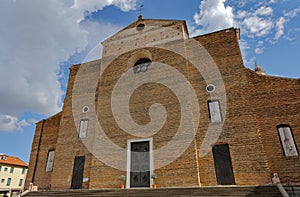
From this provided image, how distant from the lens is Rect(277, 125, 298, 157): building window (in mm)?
8605

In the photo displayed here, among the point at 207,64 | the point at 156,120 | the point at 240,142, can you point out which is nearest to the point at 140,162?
the point at 156,120

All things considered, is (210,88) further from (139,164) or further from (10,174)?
(10,174)

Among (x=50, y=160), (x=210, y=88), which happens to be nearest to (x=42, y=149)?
(x=50, y=160)

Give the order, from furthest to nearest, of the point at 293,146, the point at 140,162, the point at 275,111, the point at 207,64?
the point at 207,64 < the point at 140,162 < the point at 275,111 < the point at 293,146

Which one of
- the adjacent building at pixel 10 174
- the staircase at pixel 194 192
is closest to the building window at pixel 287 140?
the staircase at pixel 194 192

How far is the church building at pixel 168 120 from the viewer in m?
9.10

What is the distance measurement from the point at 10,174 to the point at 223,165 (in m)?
30.0

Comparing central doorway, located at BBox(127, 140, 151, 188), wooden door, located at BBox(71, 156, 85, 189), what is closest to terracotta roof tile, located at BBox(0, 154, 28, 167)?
wooden door, located at BBox(71, 156, 85, 189)

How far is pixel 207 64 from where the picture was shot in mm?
11398

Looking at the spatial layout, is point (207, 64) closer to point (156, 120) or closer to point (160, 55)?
Result: point (160, 55)

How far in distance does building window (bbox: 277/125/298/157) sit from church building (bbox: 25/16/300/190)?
3 cm

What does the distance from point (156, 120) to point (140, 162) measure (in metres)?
2.11

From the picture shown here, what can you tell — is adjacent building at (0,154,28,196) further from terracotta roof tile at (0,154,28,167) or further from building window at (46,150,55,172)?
building window at (46,150,55,172)

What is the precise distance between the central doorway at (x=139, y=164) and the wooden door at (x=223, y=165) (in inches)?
117
